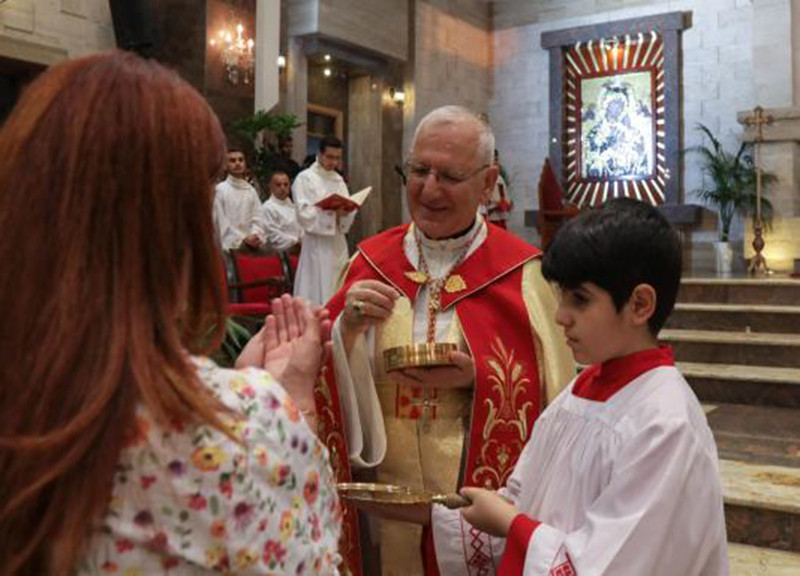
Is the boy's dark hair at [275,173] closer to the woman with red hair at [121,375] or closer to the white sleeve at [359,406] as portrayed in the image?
the white sleeve at [359,406]

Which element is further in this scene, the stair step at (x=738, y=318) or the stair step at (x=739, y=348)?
the stair step at (x=738, y=318)

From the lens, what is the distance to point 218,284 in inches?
37.6

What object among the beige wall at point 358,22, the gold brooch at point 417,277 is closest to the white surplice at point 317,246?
the beige wall at point 358,22

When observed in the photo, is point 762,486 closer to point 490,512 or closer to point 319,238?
point 490,512

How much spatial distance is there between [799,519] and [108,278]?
10.1 ft

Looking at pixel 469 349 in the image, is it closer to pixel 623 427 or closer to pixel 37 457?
pixel 623 427

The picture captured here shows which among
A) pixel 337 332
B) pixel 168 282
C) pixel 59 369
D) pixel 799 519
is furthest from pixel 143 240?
pixel 799 519

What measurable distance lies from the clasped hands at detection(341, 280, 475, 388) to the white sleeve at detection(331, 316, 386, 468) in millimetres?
66

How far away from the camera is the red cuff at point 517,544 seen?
57.6 inches

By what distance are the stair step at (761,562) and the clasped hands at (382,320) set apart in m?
1.36

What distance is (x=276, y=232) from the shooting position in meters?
9.15

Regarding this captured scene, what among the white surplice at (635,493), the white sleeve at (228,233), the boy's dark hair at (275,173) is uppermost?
the boy's dark hair at (275,173)

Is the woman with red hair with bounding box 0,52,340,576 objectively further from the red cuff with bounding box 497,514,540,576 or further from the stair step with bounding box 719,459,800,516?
the stair step with bounding box 719,459,800,516

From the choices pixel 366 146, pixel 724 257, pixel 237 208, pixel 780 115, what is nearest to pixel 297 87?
pixel 366 146
